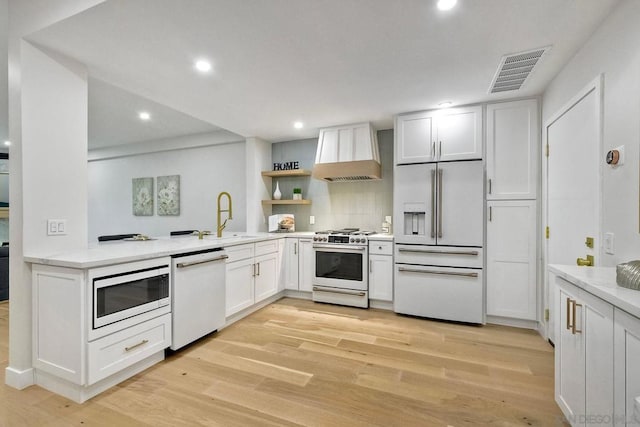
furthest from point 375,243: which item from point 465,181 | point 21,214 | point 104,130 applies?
point 104,130

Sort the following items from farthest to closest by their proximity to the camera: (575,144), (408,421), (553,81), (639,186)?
1. (553,81)
2. (575,144)
3. (408,421)
4. (639,186)

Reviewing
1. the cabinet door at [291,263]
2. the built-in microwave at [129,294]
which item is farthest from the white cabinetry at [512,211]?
the built-in microwave at [129,294]

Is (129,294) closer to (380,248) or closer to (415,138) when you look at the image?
(380,248)

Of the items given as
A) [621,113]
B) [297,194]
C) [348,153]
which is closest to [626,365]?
[621,113]

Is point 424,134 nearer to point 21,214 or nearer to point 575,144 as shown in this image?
point 575,144

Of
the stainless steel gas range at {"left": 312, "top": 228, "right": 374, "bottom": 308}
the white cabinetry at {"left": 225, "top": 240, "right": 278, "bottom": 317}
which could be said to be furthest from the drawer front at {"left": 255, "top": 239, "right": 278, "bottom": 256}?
the stainless steel gas range at {"left": 312, "top": 228, "right": 374, "bottom": 308}

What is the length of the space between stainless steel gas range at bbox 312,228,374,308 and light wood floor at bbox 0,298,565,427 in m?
0.69

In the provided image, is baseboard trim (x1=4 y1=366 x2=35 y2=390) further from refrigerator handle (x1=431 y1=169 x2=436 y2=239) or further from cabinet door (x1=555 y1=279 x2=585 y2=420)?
refrigerator handle (x1=431 y1=169 x2=436 y2=239)

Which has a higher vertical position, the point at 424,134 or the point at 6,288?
the point at 424,134

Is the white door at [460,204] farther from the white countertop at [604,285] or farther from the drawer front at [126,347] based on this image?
the drawer front at [126,347]

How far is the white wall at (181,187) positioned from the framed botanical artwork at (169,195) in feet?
0.29

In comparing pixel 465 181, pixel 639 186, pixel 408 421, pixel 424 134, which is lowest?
pixel 408 421

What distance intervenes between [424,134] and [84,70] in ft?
10.9

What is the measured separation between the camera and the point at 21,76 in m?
1.91
